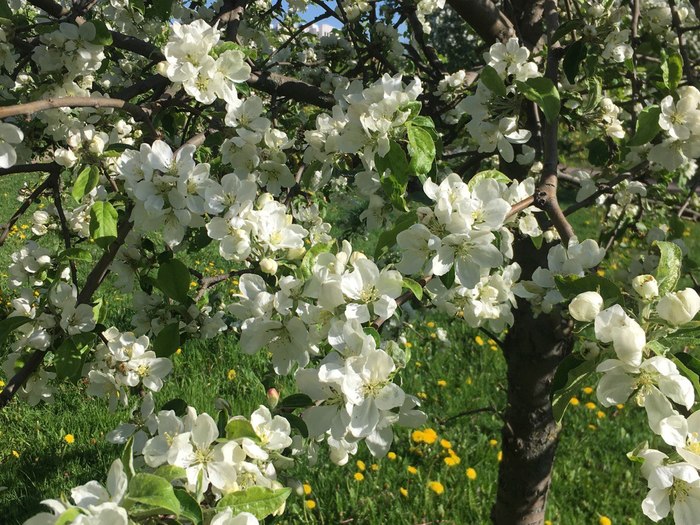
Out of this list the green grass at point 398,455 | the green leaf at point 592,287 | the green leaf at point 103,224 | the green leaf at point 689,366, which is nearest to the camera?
the green leaf at point 689,366

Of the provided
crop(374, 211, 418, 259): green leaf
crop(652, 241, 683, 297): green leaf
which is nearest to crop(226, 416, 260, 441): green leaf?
crop(374, 211, 418, 259): green leaf

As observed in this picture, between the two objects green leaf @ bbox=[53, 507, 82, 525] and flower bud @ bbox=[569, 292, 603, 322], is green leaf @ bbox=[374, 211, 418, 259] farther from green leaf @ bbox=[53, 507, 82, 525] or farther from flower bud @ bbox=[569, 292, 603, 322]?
green leaf @ bbox=[53, 507, 82, 525]

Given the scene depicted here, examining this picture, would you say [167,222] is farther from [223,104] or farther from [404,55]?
[404,55]

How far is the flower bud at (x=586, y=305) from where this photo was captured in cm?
94

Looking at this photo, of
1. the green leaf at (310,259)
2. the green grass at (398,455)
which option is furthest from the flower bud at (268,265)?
the green grass at (398,455)

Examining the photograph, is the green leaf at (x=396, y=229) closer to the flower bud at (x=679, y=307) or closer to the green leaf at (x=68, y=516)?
the flower bud at (x=679, y=307)

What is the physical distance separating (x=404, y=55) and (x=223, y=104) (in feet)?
3.05

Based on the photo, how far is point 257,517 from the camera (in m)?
0.83

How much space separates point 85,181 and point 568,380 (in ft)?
3.30

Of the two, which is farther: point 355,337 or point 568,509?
point 568,509

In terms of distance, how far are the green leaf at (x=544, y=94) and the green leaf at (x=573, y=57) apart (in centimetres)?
25

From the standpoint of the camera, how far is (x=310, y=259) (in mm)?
1106

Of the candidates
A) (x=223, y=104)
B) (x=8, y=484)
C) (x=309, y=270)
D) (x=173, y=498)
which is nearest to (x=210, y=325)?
(x=309, y=270)

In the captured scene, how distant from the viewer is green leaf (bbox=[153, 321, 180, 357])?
1391 mm
